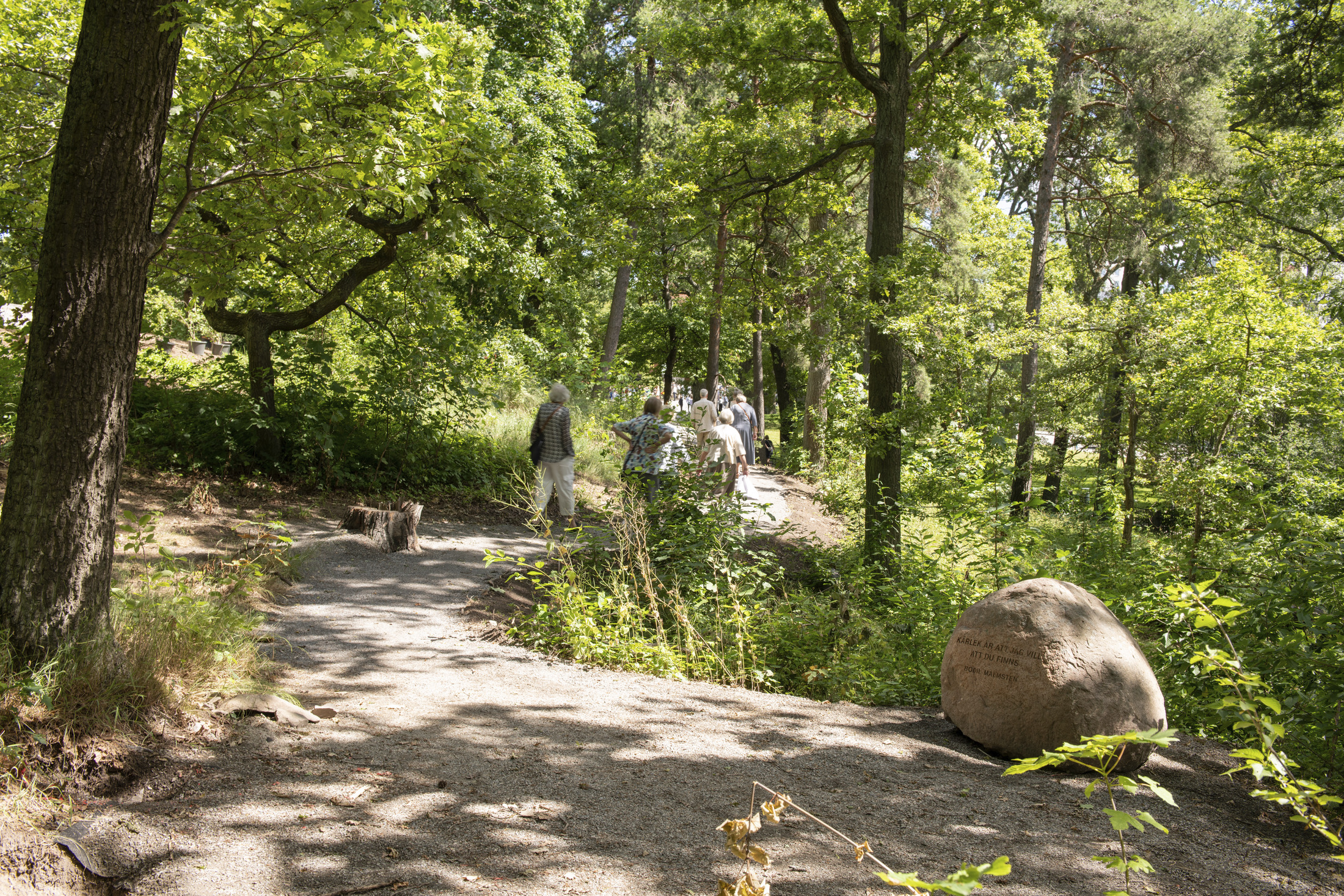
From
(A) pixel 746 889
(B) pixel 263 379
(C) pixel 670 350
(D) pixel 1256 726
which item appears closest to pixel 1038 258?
(B) pixel 263 379

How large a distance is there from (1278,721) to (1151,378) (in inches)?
399

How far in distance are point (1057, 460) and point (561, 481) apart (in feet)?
38.6

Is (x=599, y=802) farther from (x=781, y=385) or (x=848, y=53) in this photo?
(x=781, y=385)

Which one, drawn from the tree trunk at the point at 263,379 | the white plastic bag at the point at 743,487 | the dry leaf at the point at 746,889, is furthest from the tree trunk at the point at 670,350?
the dry leaf at the point at 746,889

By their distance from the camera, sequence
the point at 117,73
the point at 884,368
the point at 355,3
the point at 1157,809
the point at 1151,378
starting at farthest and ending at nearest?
the point at 1151,378 → the point at 884,368 → the point at 355,3 → the point at 1157,809 → the point at 117,73

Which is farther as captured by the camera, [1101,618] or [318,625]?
Result: [318,625]

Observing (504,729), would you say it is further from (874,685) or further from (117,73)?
(117,73)

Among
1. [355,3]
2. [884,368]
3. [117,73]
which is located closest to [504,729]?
[117,73]

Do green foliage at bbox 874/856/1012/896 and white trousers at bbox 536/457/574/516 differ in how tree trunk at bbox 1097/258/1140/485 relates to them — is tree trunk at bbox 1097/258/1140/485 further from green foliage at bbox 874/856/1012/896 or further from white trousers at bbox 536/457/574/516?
green foliage at bbox 874/856/1012/896

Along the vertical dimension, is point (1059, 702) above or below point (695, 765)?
above

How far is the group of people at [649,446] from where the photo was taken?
8.93 meters

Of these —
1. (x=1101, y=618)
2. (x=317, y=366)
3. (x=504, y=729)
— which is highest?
(x=317, y=366)

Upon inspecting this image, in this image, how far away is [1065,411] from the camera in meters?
17.2

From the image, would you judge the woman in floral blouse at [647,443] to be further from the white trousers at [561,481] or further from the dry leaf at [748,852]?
the dry leaf at [748,852]
